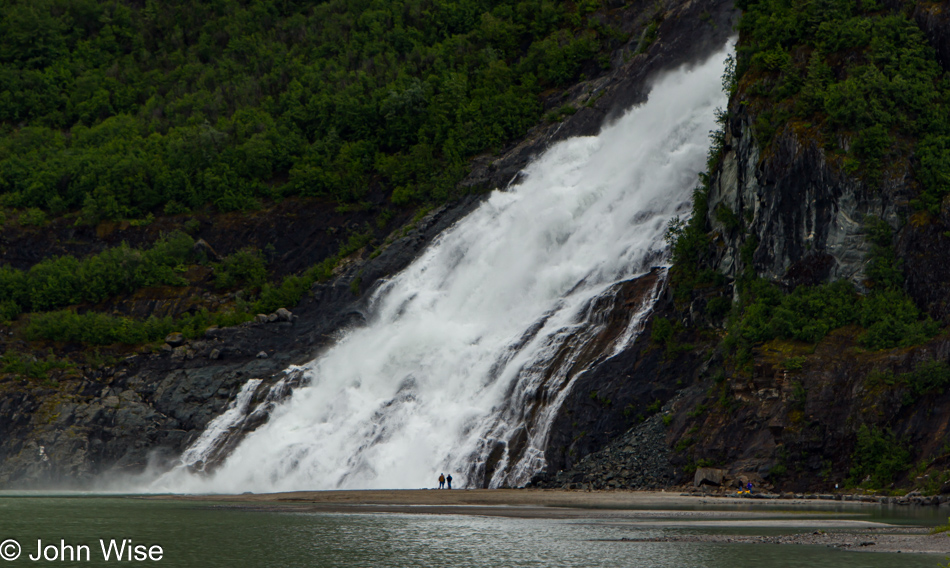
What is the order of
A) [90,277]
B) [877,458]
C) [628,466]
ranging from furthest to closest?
[90,277], [628,466], [877,458]

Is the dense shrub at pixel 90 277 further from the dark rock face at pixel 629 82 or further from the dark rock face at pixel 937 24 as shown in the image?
the dark rock face at pixel 937 24

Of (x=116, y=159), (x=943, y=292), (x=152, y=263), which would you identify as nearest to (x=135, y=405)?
(x=152, y=263)

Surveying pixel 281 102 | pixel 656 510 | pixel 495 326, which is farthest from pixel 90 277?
pixel 656 510

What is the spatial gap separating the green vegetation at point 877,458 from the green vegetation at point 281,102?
42752mm

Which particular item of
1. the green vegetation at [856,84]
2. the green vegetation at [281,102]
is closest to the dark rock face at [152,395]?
the green vegetation at [281,102]

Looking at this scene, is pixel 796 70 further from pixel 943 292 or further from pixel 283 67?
pixel 283 67

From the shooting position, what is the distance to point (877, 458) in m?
42.2

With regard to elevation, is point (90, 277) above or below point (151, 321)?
above

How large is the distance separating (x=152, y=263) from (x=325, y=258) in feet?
43.8

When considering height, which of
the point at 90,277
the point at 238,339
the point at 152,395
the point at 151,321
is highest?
the point at 90,277

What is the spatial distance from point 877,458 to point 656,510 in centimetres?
1065

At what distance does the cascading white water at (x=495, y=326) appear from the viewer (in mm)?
53531

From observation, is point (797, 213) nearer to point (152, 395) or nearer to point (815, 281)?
point (815, 281)

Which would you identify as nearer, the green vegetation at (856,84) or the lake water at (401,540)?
the lake water at (401,540)
